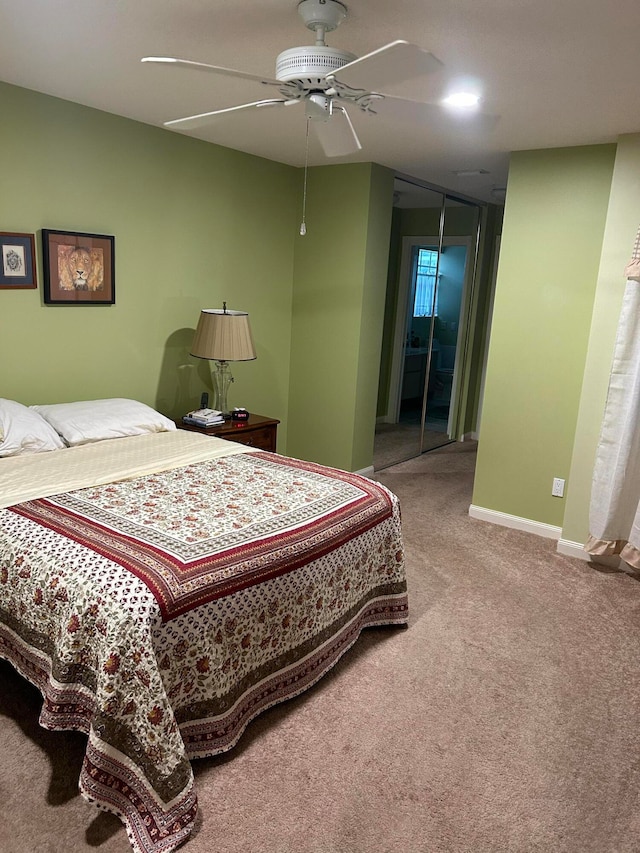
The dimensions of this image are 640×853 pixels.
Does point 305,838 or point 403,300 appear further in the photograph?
point 403,300

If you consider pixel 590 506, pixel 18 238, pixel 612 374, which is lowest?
pixel 590 506

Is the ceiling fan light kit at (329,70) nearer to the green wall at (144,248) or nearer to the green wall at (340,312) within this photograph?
the green wall at (144,248)

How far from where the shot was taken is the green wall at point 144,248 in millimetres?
3312

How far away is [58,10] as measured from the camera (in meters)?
2.18

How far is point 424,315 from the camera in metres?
5.52

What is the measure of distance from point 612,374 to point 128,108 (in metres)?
2.98

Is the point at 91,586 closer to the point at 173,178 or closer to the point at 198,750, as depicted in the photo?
the point at 198,750

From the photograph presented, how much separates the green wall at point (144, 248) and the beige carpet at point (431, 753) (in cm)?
180

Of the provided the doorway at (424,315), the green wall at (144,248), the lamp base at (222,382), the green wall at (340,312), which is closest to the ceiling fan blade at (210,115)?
the green wall at (144,248)

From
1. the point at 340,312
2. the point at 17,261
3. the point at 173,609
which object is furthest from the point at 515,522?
the point at 17,261

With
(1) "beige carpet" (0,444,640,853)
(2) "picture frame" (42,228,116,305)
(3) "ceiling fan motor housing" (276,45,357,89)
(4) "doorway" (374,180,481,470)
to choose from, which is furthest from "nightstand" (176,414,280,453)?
(3) "ceiling fan motor housing" (276,45,357,89)

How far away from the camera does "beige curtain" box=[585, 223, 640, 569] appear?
3.38 metres

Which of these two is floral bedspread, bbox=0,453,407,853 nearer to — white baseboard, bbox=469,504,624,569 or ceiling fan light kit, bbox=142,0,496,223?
ceiling fan light kit, bbox=142,0,496,223

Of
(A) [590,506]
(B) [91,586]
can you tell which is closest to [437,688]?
(B) [91,586]
